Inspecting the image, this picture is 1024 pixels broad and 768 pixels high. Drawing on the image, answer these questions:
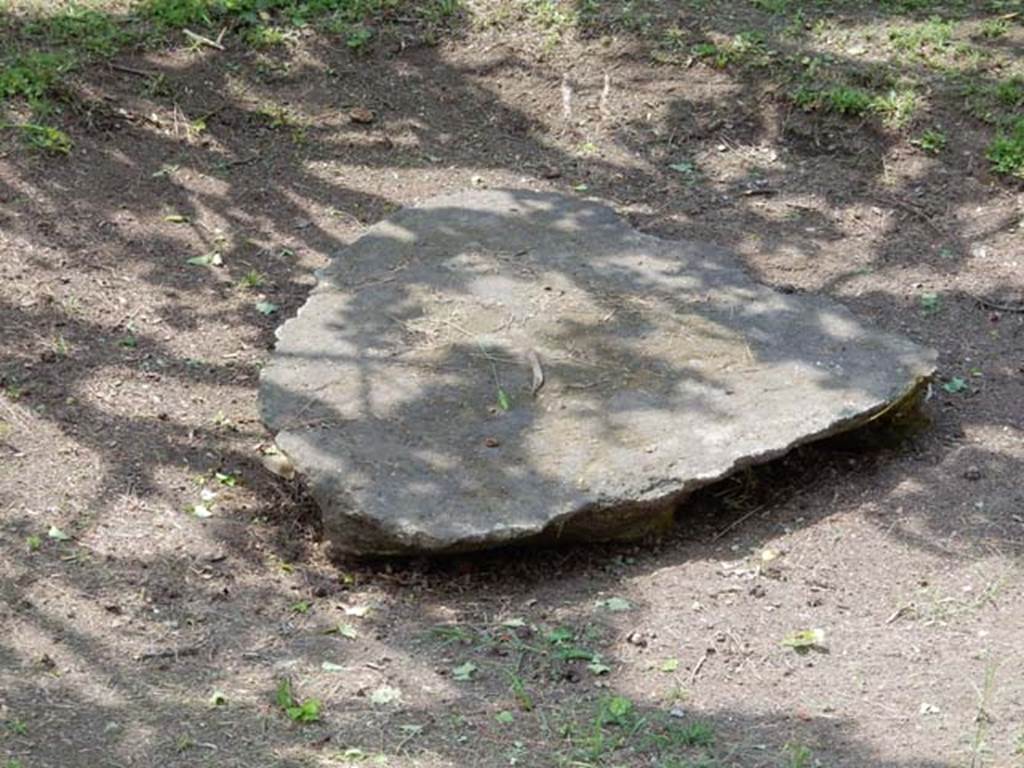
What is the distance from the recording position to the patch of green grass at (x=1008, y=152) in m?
7.03

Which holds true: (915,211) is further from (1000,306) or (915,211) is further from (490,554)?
(490,554)

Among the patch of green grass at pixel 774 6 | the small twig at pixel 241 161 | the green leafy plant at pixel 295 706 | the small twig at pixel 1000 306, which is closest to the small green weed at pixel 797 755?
the green leafy plant at pixel 295 706

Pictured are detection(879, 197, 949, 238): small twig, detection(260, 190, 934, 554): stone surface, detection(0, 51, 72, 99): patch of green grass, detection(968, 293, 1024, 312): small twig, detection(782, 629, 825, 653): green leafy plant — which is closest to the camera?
detection(782, 629, 825, 653): green leafy plant

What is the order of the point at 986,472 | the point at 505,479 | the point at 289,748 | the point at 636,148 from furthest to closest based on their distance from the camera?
the point at 636,148 → the point at 986,472 → the point at 505,479 → the point at 289,748

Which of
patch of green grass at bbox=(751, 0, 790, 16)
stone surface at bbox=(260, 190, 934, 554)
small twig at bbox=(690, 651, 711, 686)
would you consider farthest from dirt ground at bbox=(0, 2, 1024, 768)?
stone surface at bbox=(260, 190, 934, 554)

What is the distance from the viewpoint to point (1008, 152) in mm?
7086

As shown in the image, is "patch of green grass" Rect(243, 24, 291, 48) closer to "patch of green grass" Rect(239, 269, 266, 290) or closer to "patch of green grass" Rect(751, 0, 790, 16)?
"patch of green grass" Rect(239, 269, 266, 290)

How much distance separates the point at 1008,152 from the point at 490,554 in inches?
135

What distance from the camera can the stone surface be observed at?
16.0ft

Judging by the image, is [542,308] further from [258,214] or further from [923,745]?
[923,745]

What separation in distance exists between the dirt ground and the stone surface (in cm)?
24

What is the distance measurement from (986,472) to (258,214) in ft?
10.9

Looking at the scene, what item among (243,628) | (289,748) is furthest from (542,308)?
(289,748)

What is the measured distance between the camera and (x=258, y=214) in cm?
702
